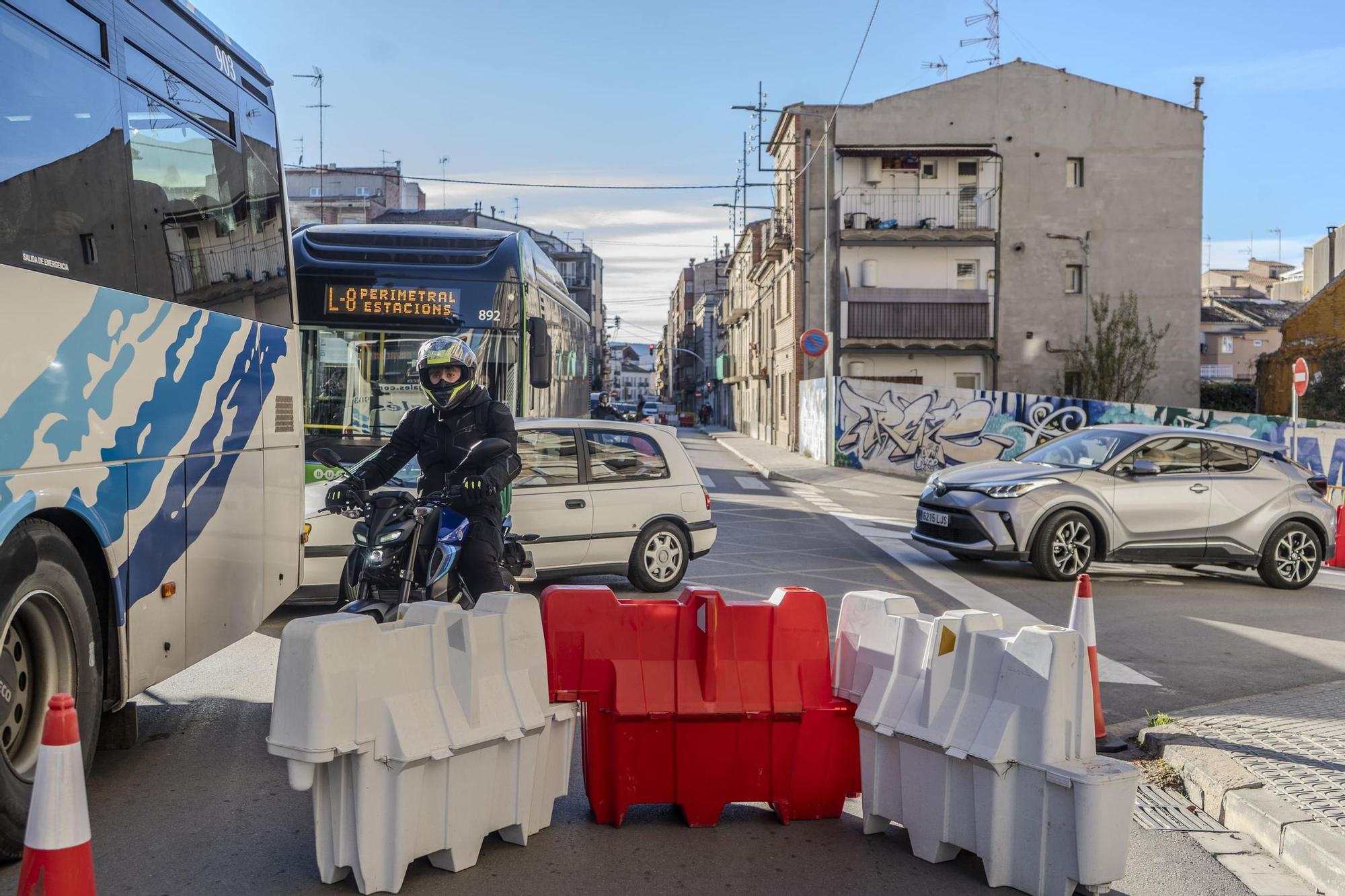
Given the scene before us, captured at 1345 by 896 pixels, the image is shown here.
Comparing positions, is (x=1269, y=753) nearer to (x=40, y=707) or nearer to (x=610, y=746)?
(x=610, y=746)

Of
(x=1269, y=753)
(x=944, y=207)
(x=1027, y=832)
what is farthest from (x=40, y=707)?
(x=944, y=207)

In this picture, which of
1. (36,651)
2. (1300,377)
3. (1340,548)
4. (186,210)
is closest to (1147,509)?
(1340,548)

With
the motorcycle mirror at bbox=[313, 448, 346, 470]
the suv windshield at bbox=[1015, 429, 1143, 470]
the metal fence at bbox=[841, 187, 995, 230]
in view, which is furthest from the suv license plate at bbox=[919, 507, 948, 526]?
the metal fence at bbox=[841, 187, 995, 230]

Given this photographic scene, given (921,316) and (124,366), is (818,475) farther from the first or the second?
(124,366)

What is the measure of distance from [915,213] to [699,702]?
36.6 m

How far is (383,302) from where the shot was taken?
11328 millimetres

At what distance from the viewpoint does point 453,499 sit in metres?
6.62

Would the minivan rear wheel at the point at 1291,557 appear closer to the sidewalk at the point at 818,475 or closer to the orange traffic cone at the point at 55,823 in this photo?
the sidewalk at the point at 818,475

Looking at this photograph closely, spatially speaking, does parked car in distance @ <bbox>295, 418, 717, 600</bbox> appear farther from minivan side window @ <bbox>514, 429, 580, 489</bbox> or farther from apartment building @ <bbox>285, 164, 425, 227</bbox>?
apartment building @ <bbox>285, 164, 425, 227</bbox>

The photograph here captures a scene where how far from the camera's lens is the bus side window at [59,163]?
4.06 metres

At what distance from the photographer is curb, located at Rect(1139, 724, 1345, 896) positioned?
4.33 meters

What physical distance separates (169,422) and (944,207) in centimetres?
3650

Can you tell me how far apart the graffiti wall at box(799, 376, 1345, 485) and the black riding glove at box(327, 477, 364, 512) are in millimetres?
22153

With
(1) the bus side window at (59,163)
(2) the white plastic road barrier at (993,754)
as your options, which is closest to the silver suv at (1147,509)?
(2) the white plastic road barrier at (993,754)
